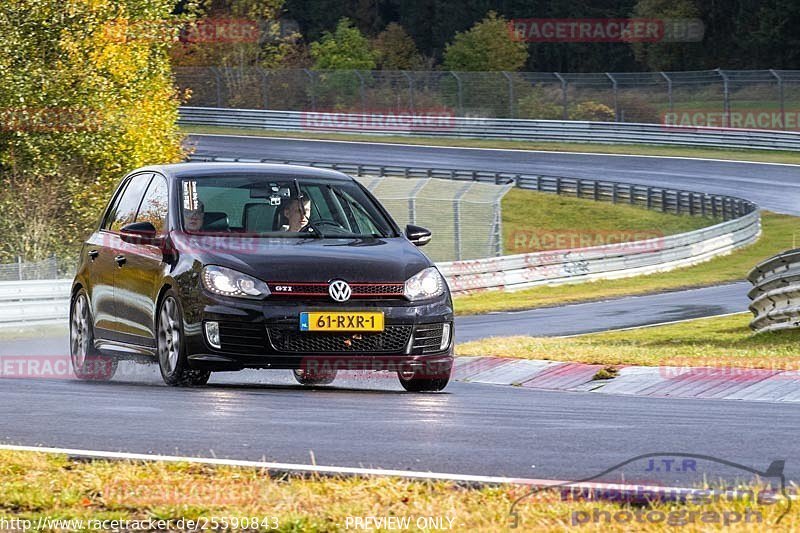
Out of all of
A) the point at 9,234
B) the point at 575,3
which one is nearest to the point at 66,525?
the point at 9,234

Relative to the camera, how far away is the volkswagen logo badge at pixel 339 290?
396 inches

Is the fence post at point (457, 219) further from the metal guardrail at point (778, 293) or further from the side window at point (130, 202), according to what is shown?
the side window at point (130, 202)

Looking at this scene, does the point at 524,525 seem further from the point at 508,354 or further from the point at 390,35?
the point at 390,35

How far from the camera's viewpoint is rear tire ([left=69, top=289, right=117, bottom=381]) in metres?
12.1

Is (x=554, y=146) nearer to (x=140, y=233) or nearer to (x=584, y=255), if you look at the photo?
(x=584, y=255)

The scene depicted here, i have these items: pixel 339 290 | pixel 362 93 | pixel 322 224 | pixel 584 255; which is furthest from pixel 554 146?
pixel 339 290

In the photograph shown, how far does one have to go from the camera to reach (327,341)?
1007 centimetres

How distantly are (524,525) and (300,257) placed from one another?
5.34 meters

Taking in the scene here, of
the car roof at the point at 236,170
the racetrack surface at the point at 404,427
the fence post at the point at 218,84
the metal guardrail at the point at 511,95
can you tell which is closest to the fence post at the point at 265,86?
the metal guardrail at the point at 511,95

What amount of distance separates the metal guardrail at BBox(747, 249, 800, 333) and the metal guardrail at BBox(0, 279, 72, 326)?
1054cm
